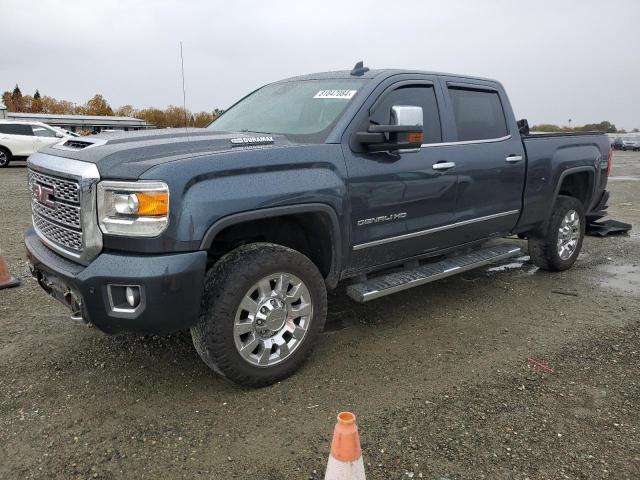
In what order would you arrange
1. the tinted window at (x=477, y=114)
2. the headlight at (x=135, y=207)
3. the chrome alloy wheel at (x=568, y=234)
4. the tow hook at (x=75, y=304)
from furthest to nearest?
the chrome alloy wheel at (x=568, y=234) < the tinted window at (x=477, y=114) < the tow hook at (x=75, y=304) < the headlight at (x=135, y=207)

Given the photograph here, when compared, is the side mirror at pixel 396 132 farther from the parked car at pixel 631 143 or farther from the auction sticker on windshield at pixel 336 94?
the parked car at pixel 631 143

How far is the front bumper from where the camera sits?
8.82 feet

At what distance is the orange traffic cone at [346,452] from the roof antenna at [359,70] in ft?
9.85

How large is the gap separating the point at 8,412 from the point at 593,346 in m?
3.89

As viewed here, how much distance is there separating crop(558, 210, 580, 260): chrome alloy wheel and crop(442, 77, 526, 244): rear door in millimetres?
997

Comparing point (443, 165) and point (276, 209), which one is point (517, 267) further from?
point (276, 209)

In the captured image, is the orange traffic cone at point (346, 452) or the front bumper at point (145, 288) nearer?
the orange traffic cone at point (346, 452)

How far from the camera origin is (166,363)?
11.6 feet

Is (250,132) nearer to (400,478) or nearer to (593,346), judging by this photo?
(400,478)

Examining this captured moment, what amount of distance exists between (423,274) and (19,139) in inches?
698

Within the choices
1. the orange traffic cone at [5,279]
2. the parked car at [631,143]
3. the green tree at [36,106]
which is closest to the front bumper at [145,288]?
the orange traffic cone at [5,279]

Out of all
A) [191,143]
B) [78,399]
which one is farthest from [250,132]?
[78,399]

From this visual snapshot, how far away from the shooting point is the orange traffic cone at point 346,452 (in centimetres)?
187

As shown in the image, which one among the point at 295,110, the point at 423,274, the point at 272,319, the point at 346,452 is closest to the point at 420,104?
the point at 295,110
